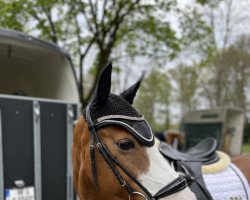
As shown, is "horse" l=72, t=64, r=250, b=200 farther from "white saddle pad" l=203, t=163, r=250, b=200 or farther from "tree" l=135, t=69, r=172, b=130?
"tree" l=135, t=69, r=172, b=130

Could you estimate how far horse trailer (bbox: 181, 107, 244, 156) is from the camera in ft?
45.3

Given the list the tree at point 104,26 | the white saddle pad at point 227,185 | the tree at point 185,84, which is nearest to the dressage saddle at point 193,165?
the white saddle pad at point 227,185

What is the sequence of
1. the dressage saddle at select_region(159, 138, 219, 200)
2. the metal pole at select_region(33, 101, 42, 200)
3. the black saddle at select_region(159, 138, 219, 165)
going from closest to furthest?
the dressage saddle at select_region(159, 138, 219, 200) → the black saddle at select_region(159, 138, 219, 165) → the metal pole at select_region(33, 101, 42, 200)

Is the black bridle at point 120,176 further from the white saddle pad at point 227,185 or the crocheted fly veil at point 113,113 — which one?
the white saddle pad at point 227,185

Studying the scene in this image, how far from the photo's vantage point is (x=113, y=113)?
283 cm

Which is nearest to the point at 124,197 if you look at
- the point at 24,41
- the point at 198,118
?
the point at 24,41

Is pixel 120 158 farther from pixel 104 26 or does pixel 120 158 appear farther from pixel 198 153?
pixel 104 26

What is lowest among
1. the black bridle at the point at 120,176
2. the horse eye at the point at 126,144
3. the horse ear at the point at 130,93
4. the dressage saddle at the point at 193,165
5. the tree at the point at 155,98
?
the tree at the point at 155,98

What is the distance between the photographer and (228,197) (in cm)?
380

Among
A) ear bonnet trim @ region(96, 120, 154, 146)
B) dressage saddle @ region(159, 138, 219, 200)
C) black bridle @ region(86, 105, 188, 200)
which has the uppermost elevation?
ear bonnet trim @ region(96, 120, 154, 146)

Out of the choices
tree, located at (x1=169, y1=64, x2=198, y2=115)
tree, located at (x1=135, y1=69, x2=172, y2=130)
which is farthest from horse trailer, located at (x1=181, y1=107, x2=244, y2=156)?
tree, located at (x1=135, y1=69, x2=172, y2=130)

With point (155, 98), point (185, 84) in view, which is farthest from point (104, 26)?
point (155, 98)

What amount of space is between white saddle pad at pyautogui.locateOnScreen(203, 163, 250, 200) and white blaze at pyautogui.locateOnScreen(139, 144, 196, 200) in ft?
4.12

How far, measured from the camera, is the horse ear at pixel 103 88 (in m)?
2.74
